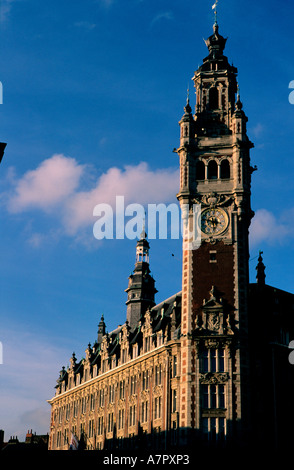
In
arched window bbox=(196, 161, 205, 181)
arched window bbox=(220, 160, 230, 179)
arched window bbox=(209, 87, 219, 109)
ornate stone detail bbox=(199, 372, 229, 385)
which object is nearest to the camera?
ornate stone detail bbox=(199, 372, 229, 385)

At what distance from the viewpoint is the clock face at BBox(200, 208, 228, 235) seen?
88188 mm

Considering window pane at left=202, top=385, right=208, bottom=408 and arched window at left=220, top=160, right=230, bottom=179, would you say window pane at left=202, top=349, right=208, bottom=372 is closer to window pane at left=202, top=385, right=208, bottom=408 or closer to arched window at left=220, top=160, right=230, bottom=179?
window pane at left=202, top=385, right=208, bottom=408

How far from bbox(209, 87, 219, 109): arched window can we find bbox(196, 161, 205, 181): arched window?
9.82 m

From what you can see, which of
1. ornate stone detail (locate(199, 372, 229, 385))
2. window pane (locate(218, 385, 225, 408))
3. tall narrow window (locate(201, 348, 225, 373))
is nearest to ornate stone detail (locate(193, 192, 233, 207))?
tall narrow window (locate(201, 348, 225, 373))

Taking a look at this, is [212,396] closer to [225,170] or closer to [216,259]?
[216,259]

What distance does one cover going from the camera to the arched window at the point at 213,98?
320 ft

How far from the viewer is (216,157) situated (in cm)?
9200

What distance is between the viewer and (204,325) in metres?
84.2

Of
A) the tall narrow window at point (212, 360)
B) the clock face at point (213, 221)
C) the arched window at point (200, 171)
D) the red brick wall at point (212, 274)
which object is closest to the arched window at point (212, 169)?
the arched window at point (200, 171)

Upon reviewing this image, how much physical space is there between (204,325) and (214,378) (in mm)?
6492

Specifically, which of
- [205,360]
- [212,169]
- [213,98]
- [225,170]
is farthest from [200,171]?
[205,360]

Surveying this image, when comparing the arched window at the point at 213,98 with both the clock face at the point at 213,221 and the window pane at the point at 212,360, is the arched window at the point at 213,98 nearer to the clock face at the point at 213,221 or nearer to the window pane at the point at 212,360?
the clock face at the point at 213,221
